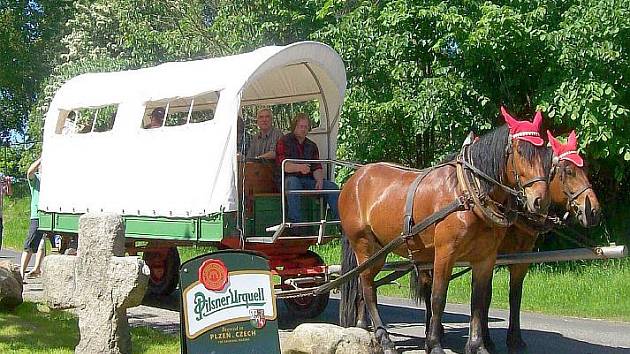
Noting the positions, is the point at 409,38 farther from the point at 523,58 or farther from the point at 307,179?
the point at 307,179

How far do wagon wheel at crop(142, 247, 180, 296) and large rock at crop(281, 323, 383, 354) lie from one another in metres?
4.78

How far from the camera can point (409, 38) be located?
14000 millimetres

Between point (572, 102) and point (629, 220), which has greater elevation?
point (572, 102)

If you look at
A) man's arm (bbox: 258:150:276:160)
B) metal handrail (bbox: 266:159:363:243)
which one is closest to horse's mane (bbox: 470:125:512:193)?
metal handrail (bbox: 266:159:363:243)

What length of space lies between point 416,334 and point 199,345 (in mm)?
4123

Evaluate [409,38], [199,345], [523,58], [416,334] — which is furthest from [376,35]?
[199,345]

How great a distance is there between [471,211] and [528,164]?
0.61 m

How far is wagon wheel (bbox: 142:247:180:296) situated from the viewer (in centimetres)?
→ 1155

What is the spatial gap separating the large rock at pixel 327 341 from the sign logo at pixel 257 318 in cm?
85

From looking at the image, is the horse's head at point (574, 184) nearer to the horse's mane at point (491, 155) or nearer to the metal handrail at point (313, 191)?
the horse's mane at point (491, 155)

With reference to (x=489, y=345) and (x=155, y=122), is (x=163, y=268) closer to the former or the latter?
(x=155, y=122)

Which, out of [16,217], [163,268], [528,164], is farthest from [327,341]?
[16,217]

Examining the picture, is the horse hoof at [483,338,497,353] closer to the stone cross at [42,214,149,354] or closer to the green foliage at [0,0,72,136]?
Answer: the stone cross at [42,214,149,354]

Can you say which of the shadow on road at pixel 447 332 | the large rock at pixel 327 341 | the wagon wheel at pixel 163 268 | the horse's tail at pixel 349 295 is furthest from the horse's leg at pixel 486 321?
the wagon wheel at pixel 163 268
